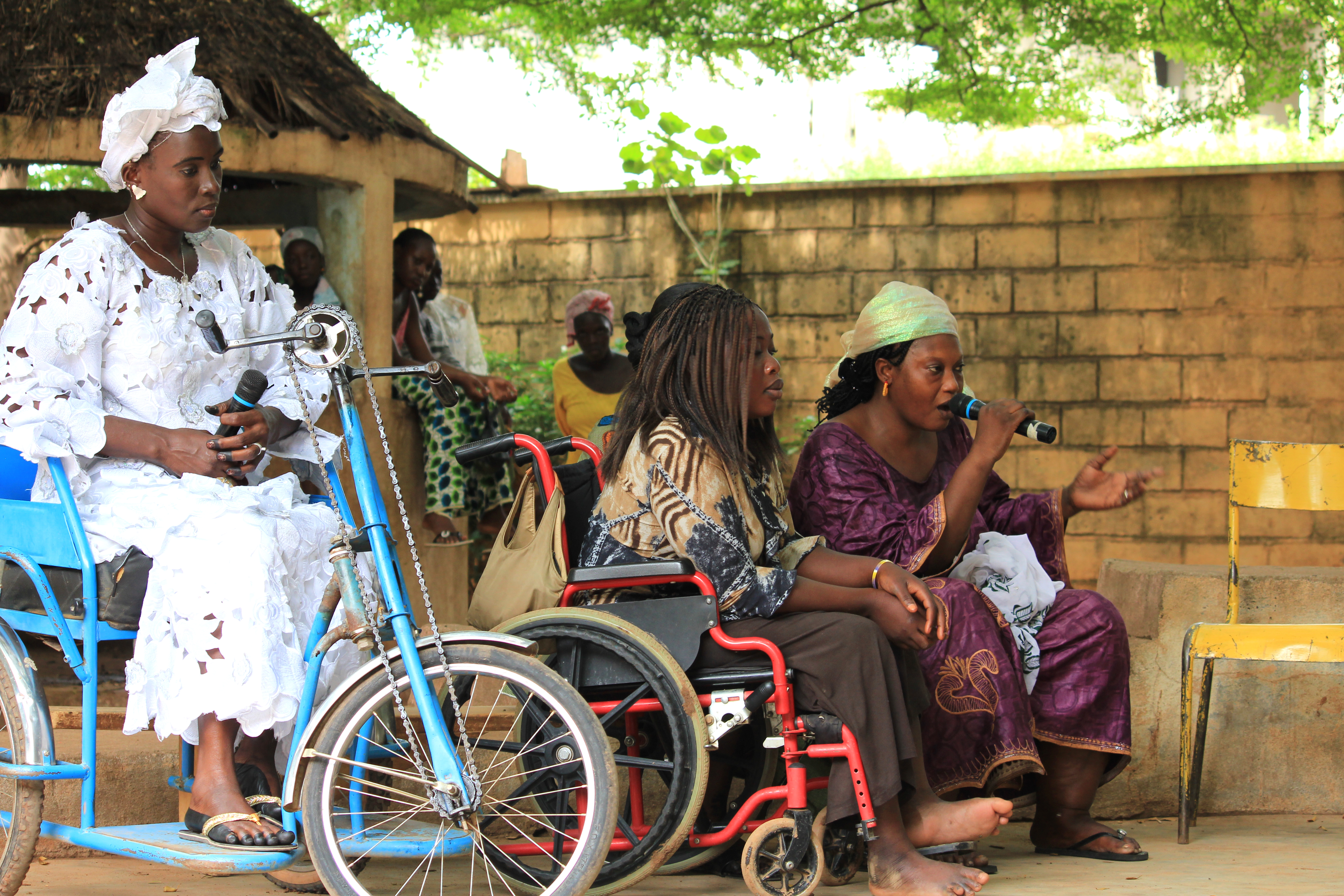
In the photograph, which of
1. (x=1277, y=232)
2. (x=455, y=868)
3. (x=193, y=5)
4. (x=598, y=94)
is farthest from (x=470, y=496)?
(x=1277, y=232)

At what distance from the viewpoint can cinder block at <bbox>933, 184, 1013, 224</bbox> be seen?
8.44 meters

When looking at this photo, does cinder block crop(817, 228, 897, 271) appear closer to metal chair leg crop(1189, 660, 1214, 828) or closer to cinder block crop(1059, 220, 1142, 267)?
cinder block crop(1059, 220, 1142, 267)

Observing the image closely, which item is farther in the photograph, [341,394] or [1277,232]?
[1277,232]

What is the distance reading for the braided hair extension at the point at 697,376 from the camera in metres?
3.27

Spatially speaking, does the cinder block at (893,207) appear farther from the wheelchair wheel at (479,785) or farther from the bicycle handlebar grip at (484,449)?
the wheelchair wheel at (479,785)

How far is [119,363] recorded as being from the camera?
126 inches

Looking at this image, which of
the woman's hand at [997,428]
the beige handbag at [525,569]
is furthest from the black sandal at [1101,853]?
the beige handbag at [525,569]

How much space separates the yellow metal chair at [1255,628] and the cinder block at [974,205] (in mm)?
4517

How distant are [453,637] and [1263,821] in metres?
2.98

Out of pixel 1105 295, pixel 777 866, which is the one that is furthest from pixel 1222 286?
pixel 777 866

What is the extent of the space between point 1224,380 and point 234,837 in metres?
7.11

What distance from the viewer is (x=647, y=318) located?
12.2 ft

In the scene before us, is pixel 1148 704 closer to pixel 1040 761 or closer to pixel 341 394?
pixel 1040 761

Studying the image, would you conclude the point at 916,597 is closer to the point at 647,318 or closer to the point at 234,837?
the point at 647,318
